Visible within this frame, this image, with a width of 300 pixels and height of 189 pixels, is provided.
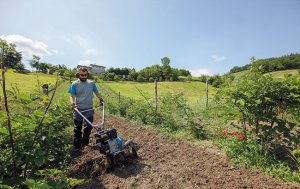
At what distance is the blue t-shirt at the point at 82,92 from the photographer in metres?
5.45

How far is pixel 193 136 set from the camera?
22.9 feet

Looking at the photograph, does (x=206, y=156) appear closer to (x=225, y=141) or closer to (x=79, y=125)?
(x=225, y=141)

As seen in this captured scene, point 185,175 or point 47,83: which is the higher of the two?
point 47,83

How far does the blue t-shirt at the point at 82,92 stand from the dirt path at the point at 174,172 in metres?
1.06

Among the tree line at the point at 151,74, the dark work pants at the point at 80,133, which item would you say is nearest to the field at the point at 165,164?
the dark work pants at the point at 80,133

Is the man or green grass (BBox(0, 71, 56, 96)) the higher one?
green grass (BBox(0, 71, 56, 96))

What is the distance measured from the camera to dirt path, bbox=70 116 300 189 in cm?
405

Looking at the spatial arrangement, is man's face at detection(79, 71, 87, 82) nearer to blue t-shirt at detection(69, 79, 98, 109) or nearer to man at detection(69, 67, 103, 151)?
man at detection(69, 67, 103, 151)

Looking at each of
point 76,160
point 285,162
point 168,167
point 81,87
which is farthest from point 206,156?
point 81,87

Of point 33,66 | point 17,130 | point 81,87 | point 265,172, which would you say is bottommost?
point 265,172

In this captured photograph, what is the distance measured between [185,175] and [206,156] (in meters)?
1.12

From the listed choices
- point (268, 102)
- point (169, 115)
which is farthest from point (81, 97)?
point (268, 102)

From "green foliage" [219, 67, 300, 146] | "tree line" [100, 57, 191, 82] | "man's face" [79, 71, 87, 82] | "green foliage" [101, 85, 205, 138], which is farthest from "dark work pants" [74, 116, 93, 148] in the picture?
"tree line" [100, 57, 191, 82]

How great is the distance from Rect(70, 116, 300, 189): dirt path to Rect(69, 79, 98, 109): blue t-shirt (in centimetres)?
106
